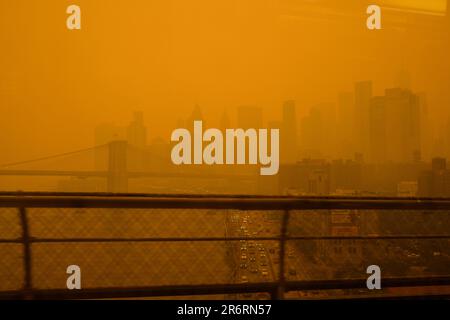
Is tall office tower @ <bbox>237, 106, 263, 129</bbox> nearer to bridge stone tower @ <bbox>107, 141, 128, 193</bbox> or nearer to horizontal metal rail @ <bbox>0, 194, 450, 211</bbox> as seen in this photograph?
bridge stone tower @ <bbox>107, 141, 128, 193</bbox>

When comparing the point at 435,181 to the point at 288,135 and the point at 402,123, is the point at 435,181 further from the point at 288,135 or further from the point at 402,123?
the point at 288,135

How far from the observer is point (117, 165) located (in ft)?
17.9

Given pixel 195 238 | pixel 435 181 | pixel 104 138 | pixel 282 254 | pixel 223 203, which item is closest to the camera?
pixel 223 203

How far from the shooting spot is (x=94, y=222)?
2.67 metres

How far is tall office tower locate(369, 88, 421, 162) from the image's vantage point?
5480mm

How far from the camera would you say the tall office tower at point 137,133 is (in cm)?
546

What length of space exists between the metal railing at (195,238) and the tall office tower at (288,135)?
2216mm

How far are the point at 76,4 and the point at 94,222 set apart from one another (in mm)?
3572

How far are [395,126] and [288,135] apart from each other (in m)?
1.39

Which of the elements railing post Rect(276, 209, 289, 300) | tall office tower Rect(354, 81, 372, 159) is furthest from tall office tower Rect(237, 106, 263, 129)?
railing post Rect(276, 209, 289, 300)

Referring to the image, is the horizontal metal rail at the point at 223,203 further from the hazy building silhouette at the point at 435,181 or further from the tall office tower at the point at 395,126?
the tall office tower at the point at 395,126

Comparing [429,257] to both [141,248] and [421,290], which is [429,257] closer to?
[421,290]

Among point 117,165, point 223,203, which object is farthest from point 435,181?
point 117,165

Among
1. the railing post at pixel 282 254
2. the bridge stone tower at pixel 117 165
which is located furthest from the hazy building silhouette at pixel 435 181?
the bridge stone tower at pixel 117 165
